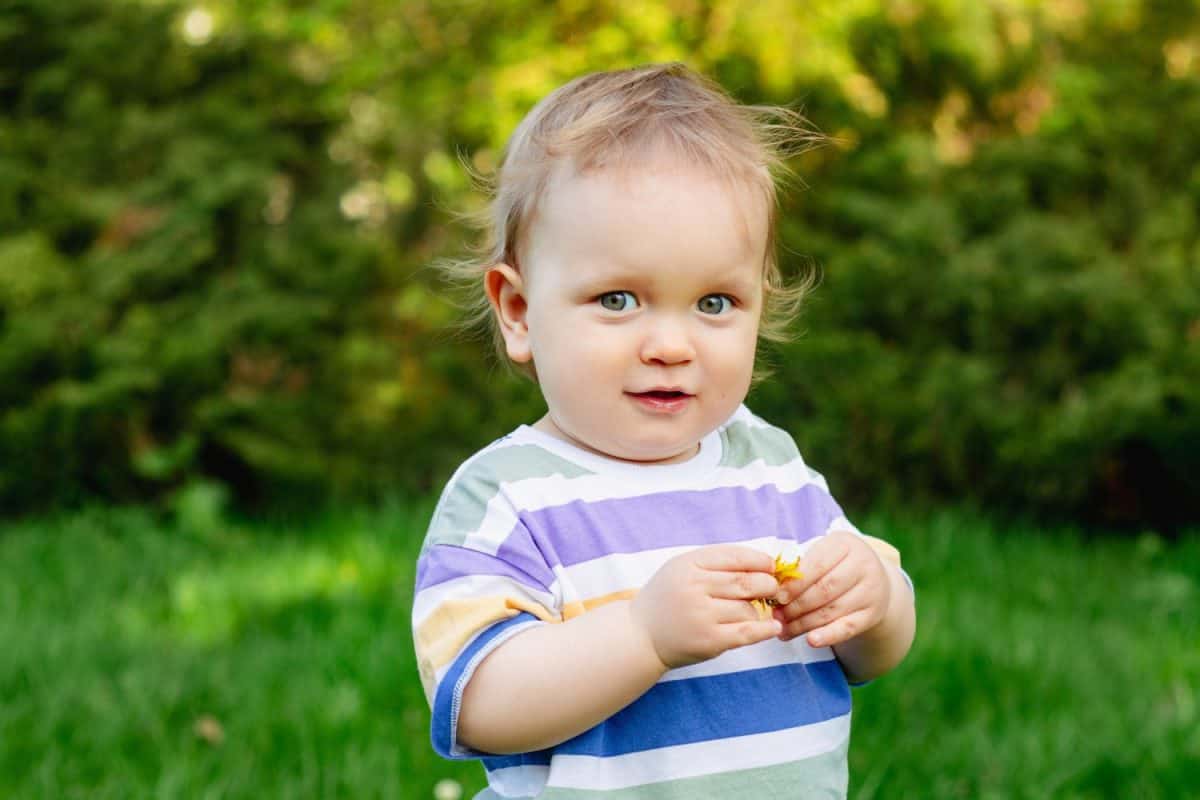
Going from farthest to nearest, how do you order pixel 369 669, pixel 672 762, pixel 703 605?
1. pixel 369 669
2. pixel 672 762
3. pixel 703 605

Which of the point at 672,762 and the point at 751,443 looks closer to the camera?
the point at 672,762

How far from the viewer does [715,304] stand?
151 centimetres

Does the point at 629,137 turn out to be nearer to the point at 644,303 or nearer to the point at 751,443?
the point at 644,303

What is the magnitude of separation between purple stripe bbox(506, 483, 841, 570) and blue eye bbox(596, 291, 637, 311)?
0.67ft

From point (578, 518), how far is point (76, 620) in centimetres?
274

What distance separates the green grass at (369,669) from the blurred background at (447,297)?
3 centimetres

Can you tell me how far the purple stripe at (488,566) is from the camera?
1413mm

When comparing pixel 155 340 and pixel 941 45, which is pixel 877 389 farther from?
pixel 155 340

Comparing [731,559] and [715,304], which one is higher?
[715,304]

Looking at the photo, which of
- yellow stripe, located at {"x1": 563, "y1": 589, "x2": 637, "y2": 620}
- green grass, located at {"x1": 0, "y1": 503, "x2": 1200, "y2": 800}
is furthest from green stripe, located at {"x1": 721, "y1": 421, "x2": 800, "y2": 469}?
green grass, located at {"x1": 0, "y1": 503, "x2": 1200, "y2": 800}

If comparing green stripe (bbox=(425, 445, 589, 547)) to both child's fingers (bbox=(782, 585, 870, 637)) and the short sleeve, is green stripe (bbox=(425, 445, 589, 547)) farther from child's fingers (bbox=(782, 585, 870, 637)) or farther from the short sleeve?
child's fingers (bbox=(782, 585, 870, 637))

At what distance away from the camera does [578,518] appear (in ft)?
4.79

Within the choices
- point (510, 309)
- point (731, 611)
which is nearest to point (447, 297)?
point (510, 309)

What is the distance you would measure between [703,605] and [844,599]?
210 mm
